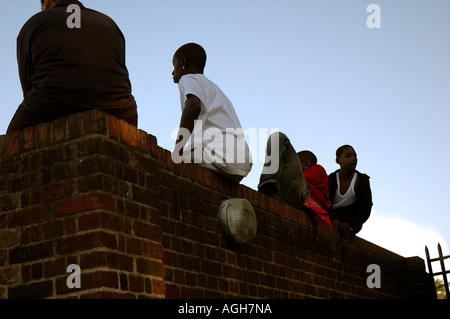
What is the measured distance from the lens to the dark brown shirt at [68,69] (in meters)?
4.06

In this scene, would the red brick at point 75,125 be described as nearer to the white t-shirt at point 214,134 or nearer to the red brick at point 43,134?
the red brick at point 43,134

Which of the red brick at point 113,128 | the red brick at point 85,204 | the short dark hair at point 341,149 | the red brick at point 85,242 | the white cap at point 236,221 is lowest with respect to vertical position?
the red brick at point 85,242

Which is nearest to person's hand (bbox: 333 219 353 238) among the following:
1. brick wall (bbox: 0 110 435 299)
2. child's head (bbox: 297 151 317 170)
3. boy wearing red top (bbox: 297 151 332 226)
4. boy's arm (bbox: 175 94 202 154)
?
boy wearing red top (bbox: 297 151 332 226)

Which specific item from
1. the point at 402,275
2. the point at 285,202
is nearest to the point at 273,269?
the point at 285,202

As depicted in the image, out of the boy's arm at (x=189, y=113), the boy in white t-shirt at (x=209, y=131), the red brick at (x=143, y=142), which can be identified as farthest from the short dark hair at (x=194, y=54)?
the red brick at (x=143, y=142)

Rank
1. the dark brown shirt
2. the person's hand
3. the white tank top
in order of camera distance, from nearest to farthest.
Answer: the dark brown shirt
the person's hand
the white tank top

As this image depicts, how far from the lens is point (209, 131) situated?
205 inches

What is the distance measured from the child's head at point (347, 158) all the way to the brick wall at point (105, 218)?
11.2ft

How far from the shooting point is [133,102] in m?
4.40

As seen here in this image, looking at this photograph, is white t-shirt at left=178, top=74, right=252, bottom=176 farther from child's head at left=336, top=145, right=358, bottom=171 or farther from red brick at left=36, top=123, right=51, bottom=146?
child's head at left=336, top=145, right=358, bottom=171

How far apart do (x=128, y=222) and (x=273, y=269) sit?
7.13ft

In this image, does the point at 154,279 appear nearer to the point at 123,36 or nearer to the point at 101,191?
the point at 101,191

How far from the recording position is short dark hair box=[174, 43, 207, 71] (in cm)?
548

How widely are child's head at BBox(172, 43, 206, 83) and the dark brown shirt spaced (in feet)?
3.66
